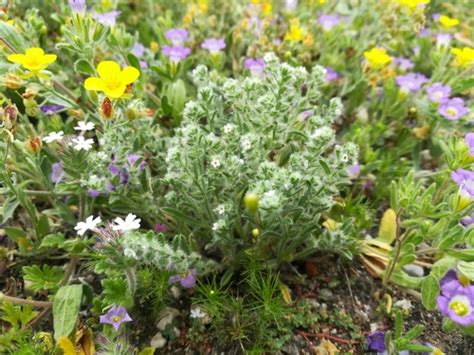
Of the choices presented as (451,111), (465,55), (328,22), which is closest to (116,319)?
(451,111)

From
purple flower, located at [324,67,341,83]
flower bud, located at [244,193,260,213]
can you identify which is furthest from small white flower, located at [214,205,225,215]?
purple flower, located at [324,67,341,83]

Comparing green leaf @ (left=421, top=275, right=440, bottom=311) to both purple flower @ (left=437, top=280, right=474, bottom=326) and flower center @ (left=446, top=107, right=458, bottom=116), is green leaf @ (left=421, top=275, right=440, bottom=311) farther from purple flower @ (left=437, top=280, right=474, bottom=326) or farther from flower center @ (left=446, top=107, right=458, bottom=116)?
flower center @ (left=446, top=107, right=458, bottom=116)

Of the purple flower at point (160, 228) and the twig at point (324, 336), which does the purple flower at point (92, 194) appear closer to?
the purple flower at point (160, 228)

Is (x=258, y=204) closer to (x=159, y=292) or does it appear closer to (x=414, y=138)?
(x=159, y=292)

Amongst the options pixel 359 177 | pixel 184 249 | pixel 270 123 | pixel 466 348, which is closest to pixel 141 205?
pixel 184 249

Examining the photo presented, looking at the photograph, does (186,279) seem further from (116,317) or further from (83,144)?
(83,144)

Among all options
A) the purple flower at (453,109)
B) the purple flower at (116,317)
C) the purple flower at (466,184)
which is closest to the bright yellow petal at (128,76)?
the purple flower at (116,317)
